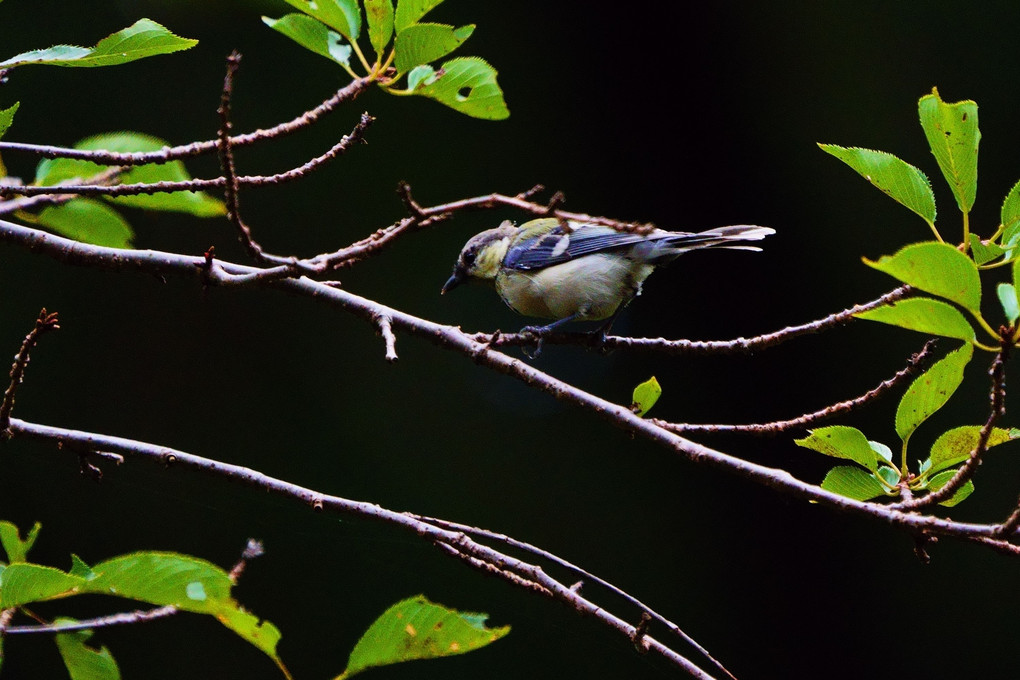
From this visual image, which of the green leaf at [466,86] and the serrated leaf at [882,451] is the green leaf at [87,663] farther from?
the serrated leaf at [882,451]

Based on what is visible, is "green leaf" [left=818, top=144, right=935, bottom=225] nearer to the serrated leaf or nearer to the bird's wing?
the serrated leaf

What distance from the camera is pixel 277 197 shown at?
566 cm

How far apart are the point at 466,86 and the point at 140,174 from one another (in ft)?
2.00

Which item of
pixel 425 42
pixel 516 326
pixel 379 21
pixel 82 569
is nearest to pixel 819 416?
pixel 425 42

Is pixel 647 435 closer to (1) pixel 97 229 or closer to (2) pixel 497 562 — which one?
(2) pixel 497 562

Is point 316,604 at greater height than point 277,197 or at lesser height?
lesser

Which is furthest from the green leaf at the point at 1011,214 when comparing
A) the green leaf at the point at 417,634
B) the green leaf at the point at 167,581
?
the green leaf at the point at 167,581

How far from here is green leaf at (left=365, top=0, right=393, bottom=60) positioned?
1.53 meters

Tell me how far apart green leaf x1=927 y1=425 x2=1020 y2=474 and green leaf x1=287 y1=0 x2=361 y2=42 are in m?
1.16

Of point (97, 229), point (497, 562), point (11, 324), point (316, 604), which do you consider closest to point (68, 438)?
point (97, 229)

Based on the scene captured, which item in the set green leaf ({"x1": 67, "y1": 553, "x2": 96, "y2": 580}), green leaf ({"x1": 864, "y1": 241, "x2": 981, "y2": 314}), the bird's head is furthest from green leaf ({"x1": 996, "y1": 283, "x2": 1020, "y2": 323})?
the bird's head

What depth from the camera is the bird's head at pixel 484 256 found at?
3096mm

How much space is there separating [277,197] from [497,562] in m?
4.55

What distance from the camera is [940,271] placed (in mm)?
1065
